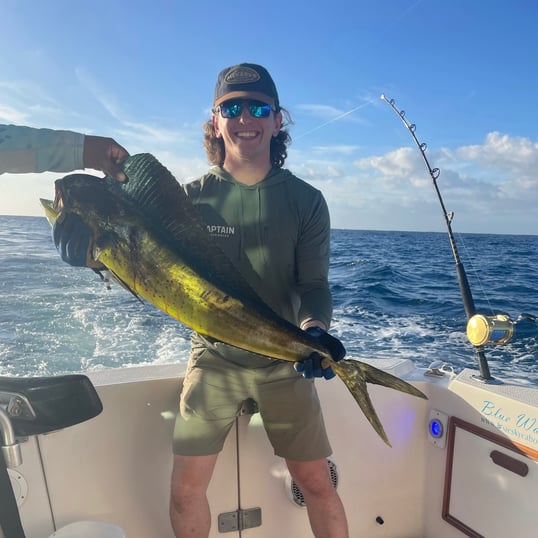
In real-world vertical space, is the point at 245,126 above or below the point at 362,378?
→ above

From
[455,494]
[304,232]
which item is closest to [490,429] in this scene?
[455,494]

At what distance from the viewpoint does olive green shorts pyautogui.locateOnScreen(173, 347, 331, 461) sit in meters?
1.85

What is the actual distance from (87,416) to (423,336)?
670 centimetres

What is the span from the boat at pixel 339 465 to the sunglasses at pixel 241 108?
3.82 feet

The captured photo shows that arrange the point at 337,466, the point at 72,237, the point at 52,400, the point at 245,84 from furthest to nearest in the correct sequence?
1. the point at 337,466
2. the point at 245,84
3. the point at 52,400
4. the point at 72,237

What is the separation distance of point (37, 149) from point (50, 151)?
0.03 metres

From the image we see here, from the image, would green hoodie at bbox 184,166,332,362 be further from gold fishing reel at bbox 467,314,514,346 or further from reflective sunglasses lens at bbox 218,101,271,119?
gold fishing reel at bbox 467,314,514,346

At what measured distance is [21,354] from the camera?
5.27m

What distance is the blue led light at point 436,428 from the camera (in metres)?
2.35

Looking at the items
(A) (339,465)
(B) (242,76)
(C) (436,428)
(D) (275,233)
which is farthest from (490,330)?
(B) (242,76)

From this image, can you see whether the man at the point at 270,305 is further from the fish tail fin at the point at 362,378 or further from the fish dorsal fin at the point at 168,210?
the fish dorsal fin at the point at 168,210

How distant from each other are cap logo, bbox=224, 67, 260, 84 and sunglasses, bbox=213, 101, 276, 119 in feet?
0.26

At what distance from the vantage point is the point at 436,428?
2.37 m

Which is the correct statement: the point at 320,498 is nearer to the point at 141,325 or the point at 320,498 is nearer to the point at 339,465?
the point at 339,465
